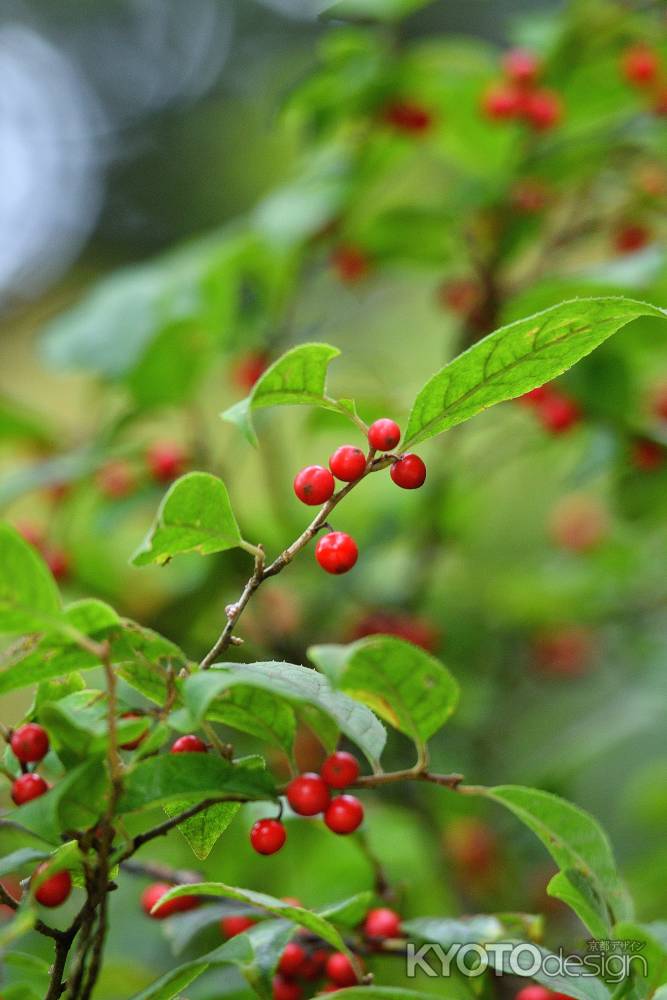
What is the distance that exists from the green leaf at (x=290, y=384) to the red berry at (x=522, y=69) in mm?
1146

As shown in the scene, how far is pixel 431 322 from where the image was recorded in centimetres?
309

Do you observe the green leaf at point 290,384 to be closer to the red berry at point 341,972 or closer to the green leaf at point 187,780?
the green leaf at point 187,780

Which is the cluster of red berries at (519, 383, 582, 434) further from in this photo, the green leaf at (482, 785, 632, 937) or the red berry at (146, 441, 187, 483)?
the green leaf at (482, 785, 632, 937)

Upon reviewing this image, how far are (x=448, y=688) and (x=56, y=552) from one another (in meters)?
1.13

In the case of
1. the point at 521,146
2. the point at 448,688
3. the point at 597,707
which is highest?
the point at 521,146

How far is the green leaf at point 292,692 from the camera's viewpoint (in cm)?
50

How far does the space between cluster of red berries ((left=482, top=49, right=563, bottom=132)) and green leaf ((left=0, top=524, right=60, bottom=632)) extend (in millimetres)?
1249

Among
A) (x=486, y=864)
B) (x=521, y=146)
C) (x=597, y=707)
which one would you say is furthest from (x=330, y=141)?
(x=597, y=707)

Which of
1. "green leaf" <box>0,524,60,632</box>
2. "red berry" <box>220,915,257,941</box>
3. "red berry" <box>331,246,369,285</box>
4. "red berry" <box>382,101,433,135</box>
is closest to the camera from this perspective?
"green leaf" <box>0,524,60,632</box>

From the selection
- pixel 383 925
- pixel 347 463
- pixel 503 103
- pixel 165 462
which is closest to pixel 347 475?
pixel 347 463

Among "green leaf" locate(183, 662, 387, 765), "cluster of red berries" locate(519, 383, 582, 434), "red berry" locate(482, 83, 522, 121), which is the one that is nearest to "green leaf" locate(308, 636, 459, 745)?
"green leaf" locate(183, 662, 387, 765)

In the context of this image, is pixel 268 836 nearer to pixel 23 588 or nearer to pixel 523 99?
pixel 23 588

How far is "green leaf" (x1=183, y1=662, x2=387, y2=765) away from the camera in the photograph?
0.50 metres

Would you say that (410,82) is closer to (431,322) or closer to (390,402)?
(390,402)
